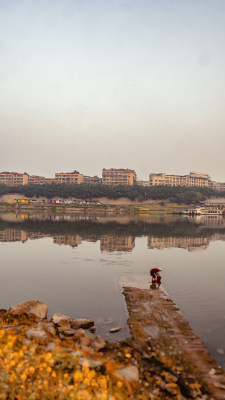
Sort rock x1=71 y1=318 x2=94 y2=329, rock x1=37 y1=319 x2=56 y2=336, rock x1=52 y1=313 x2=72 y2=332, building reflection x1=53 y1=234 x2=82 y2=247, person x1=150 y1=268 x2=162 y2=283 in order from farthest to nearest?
building reflection x1=53 y1=234 x2=82 y2=247, person x1=150 y1=268 x2=162 y2=283, rock x1=71 y1=318 x2=94 y2=329, rock x1=52 y1=313 x2=72 y2=332, rock x1=37 y1=319 x2=56 y2=336

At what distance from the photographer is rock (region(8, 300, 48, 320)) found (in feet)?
52.6

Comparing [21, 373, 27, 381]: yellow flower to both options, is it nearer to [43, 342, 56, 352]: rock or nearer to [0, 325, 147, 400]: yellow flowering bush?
[0, 325, 147, 400]: yellow flowering bush

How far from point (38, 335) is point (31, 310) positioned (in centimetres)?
379

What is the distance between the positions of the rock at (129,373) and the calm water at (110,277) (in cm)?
350

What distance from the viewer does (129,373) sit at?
10492 mm

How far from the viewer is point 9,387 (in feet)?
30.1

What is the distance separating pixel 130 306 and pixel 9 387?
1000 cm

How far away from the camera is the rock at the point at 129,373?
1027 centimetres

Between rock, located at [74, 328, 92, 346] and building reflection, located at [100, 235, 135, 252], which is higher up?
rock, located at [74, 328, 92, 346]

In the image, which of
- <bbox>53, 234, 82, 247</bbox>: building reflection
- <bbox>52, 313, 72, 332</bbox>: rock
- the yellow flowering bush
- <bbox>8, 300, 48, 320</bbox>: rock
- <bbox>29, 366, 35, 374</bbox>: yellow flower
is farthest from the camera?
<bbox>53, 234, 82, 247</bbox>: building reflection

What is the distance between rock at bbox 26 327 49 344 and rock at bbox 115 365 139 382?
12.1ft

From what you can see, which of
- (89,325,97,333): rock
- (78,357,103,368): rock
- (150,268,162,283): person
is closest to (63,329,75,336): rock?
(89,325,97,333): rock

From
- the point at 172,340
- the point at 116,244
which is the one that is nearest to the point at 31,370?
the point at 172,340

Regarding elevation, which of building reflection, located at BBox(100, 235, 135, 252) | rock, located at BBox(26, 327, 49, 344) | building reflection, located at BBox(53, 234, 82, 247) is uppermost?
→ rock, located at BBox(26, 327, 49, 344)
